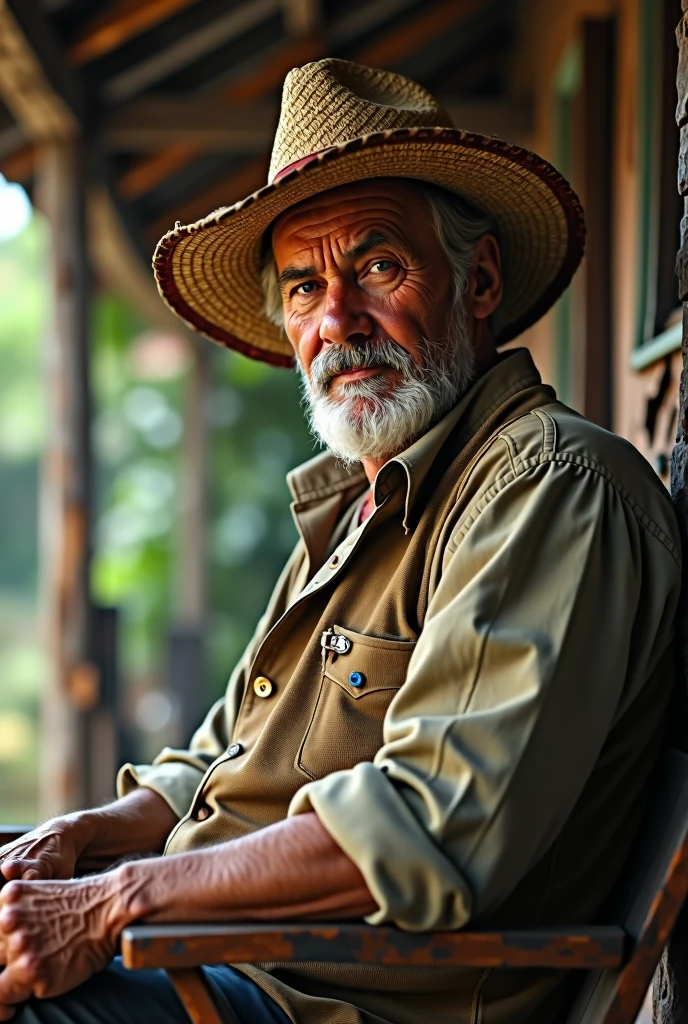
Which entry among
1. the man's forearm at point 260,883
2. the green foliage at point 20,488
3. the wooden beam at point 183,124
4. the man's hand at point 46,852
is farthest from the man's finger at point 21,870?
the green foliage at point 20,488

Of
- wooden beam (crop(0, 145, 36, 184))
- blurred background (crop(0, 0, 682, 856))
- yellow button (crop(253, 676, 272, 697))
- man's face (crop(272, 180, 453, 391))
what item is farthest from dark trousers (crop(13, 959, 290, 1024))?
wooden beam (crop(0, 145, 36, 184))

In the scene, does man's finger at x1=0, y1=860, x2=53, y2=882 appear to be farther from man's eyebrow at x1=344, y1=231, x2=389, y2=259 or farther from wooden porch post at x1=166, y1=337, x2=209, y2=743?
wooden porch post at x1=166, y1=337, x2=209, y2=743

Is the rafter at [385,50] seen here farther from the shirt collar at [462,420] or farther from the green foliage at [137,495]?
the green foliage at [137,495]

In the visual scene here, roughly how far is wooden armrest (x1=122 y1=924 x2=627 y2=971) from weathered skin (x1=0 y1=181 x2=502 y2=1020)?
6 cm

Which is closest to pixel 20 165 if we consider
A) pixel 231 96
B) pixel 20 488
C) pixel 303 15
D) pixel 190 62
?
pixel 190 62

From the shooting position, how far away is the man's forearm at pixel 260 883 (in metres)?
1.48

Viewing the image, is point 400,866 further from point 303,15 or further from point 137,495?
point 137,495

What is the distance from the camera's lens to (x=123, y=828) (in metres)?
2.18

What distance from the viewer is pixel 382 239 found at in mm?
2109

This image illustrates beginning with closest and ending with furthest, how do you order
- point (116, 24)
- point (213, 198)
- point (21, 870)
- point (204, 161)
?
point (21, 870) → point (116, 24) → point (204, 161) → point (213, 198)

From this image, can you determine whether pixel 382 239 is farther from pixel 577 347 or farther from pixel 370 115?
pixel 577 347

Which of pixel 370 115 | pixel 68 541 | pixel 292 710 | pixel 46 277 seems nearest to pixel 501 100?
pixel 46 277

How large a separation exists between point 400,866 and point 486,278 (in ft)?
Answer: 4.04

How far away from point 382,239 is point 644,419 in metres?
1.44
